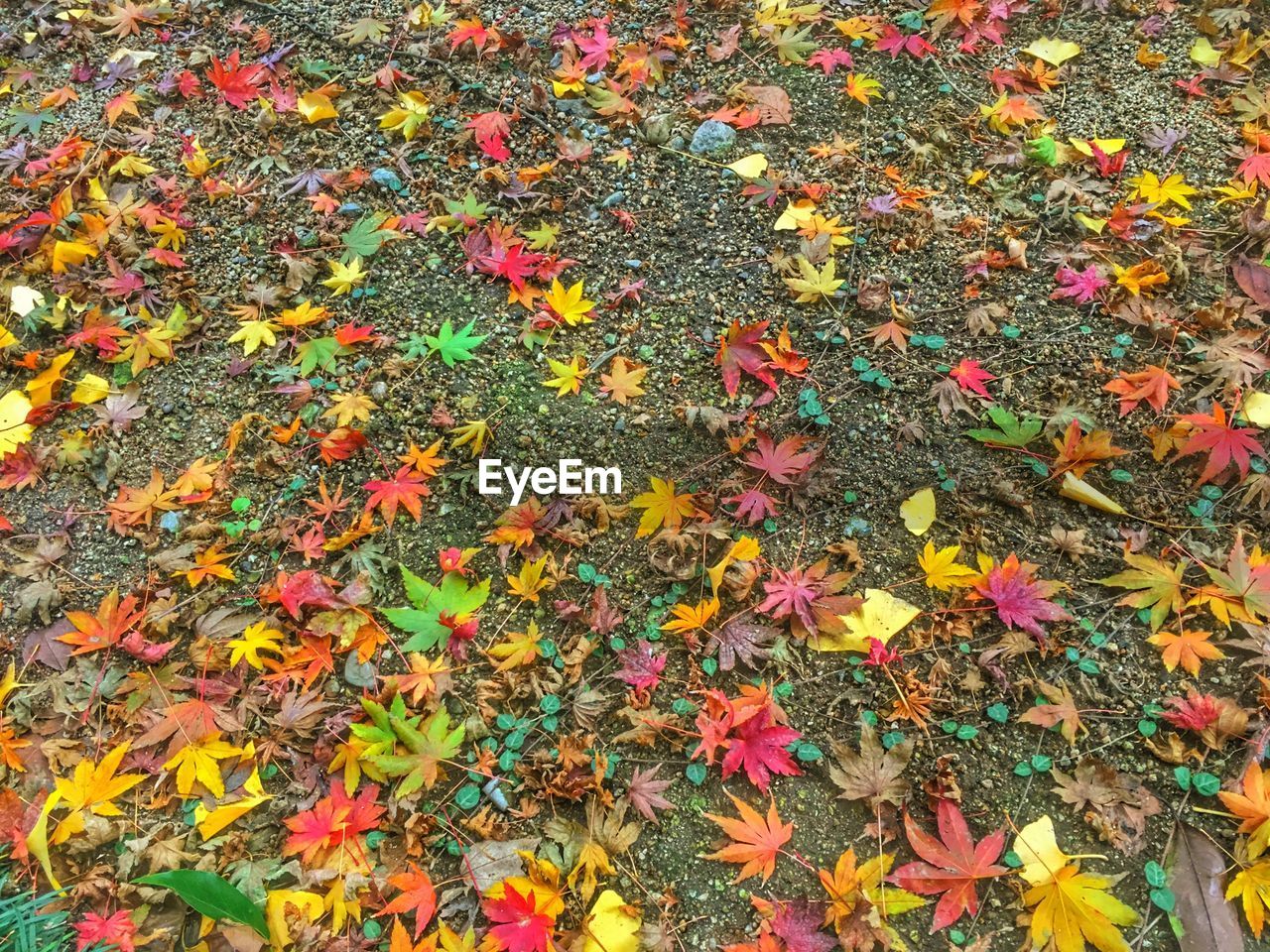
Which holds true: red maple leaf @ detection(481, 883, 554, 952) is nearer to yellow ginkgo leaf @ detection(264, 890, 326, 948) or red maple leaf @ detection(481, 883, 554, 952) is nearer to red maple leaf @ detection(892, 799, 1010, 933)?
yellow ginkgo leaf @ detection(264, 890, 326, 948)

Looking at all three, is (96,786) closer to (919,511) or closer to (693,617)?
(693,617)

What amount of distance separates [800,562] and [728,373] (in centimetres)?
58

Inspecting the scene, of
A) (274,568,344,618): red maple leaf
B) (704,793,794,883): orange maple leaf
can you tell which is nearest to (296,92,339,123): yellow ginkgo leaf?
(274,568,344,618): red maple leaf

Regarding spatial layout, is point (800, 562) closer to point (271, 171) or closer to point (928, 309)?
point (928, 309)

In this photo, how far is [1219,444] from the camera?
1.92 metres

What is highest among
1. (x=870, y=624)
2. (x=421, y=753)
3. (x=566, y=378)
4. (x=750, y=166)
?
(x=750, y=166)

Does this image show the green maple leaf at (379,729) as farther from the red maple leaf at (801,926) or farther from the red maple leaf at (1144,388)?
the red maple leaf at (1144,388)

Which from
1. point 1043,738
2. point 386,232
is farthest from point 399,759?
point 386,232

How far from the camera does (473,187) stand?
2.58 m

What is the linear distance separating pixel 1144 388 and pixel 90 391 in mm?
2958

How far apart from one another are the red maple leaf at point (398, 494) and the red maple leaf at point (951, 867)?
137 centimetres

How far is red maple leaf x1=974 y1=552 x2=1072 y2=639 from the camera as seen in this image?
1800 millimetres

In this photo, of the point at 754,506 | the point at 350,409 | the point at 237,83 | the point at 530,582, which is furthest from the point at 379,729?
the point at 237,83

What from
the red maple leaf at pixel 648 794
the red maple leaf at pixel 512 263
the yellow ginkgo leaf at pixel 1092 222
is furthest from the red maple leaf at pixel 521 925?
the yellow ginkgo leaf at pixel 1092 222
